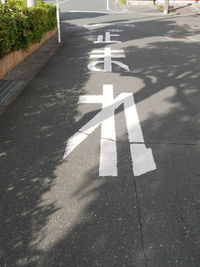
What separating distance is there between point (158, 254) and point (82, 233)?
2.84ft

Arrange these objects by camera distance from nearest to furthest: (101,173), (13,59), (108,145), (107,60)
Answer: (101,173) < (108,145) < (13,59) < (107,60)

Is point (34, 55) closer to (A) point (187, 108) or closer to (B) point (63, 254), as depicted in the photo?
(A) point (187, 108)

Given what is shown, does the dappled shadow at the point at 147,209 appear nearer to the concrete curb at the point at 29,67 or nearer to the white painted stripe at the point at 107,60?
the concrete curb at the point at 29,67

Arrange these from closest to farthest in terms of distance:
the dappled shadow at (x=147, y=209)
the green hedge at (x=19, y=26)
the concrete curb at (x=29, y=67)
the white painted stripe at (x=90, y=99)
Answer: the dappled shadow at (x=147, y=209), the white painted stripe at (x=90, y=99), the concrete curb at (x=29, y=67), the green hedge at (x=19, y=26)

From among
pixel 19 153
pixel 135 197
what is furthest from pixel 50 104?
pixel 135 197

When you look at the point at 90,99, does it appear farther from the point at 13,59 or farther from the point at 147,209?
the point at 147,209

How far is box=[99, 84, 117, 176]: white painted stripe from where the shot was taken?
442 centimetres

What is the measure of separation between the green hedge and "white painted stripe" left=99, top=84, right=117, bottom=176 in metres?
3.91

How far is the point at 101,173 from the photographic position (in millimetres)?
4328

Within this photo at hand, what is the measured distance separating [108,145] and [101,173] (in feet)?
2.78

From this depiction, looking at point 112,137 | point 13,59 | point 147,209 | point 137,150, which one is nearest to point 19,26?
point 13,59

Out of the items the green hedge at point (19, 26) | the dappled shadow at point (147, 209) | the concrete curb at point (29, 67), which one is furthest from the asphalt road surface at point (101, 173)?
the green hedge at point (19, 26)

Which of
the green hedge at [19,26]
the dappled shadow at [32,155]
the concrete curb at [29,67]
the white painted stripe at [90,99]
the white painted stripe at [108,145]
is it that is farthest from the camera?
the green hedge at [19,26]

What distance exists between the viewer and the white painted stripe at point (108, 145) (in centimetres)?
442
